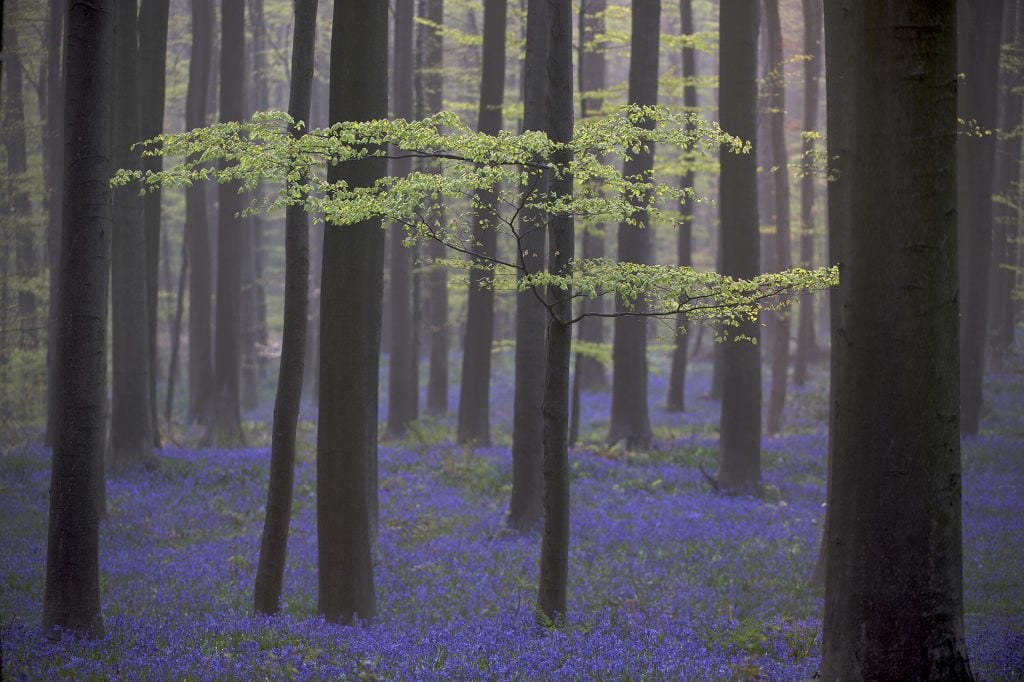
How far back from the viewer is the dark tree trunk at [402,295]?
73.7 feet

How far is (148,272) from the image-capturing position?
57.0 feet

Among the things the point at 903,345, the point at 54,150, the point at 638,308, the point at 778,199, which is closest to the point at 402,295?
the point at 638,308

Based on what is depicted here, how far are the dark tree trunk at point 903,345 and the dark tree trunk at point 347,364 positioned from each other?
5192mm

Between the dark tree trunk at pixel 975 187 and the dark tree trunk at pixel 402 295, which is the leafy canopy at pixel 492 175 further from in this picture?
the dark tree trunk at pixel 402 295

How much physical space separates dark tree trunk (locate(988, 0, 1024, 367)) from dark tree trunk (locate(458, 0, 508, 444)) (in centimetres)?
1275

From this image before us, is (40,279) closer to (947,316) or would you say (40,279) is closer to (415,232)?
(415,232)

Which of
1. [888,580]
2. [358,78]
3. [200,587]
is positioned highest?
[358,78]

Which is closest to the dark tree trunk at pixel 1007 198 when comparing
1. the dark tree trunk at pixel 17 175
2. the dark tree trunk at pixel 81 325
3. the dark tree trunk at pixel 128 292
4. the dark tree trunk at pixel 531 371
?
the dark tree trunk at pixel 531 371

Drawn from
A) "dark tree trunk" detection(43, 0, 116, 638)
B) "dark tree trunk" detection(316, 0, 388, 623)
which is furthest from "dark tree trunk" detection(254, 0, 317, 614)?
"dark tree trunk" detection(43, 0, 116, 638)

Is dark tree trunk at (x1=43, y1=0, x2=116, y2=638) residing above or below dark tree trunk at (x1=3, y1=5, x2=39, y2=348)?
below

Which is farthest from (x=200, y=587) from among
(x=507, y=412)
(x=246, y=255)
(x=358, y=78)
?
(x=246, y=255)

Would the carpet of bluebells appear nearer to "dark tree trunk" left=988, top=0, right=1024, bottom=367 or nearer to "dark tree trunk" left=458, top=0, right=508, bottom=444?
"dark tree trunk" left=458, top=0, right=508, bottom=444

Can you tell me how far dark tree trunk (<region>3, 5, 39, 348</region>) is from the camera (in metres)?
20.1

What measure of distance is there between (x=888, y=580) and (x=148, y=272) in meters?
15.6
